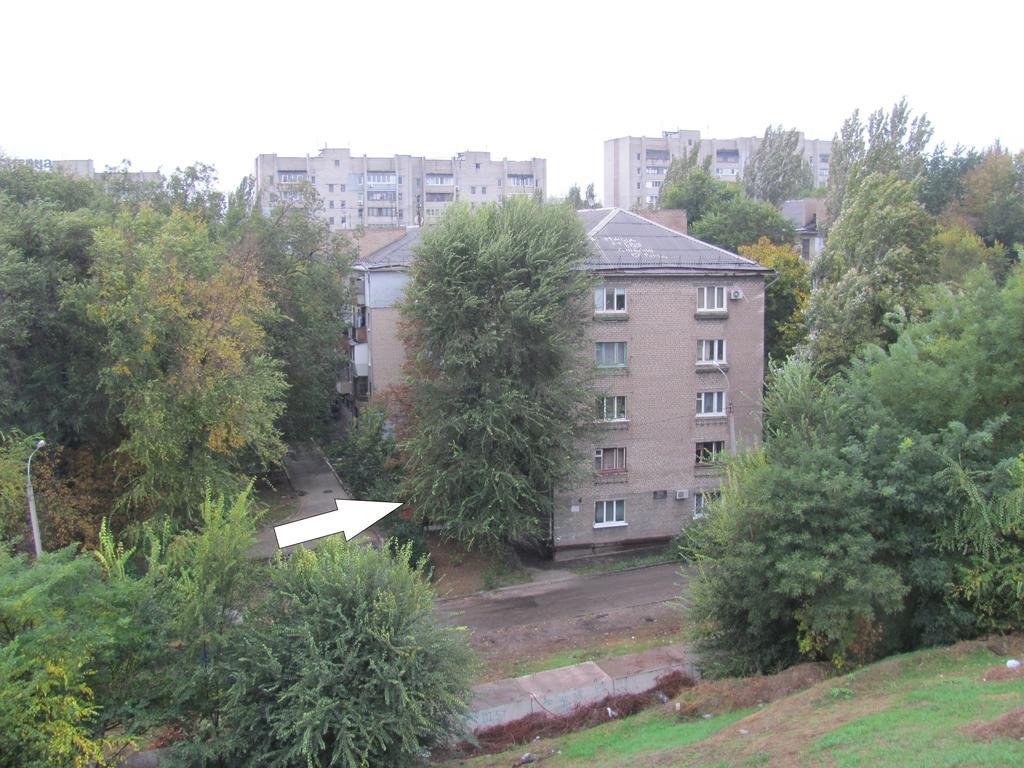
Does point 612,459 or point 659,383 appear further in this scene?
point 612,459

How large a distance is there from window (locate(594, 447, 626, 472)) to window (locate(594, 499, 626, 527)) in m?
1.04

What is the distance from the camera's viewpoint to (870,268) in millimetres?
30078

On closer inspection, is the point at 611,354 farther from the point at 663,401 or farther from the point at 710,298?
the point at 710,298

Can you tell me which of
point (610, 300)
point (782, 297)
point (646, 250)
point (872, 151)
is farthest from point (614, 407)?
point (872, 151)

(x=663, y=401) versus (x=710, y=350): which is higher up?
(x=710, y=350)

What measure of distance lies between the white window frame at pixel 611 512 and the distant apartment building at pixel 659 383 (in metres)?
0.04

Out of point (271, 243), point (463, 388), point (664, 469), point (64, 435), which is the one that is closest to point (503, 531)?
point (463, 388)

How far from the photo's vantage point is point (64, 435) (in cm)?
2305

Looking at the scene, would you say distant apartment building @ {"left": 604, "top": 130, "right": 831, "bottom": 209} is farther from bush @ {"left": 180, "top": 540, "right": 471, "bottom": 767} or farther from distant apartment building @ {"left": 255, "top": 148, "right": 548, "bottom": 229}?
bush @ {"left": 180, "top": 540, "right": 471, "bottom": 767}

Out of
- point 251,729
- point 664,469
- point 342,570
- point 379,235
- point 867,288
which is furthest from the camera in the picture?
point 379,235

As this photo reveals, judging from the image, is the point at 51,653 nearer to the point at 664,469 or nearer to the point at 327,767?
the point at 327,767

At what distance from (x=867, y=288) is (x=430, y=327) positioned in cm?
1614

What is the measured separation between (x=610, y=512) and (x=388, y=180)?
65432 millimetres

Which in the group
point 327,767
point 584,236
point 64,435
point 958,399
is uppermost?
point 584,236
